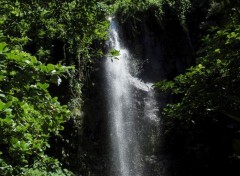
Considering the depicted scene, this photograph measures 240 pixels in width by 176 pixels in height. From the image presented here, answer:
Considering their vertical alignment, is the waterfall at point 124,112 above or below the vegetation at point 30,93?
above

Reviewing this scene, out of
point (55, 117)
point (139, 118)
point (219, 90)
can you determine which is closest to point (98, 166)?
point (139, 118)

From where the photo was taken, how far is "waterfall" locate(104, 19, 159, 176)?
9.13m

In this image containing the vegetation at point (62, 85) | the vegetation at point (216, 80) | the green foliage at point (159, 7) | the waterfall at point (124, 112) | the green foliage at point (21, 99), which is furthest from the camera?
the green foliage at point (159, 7)

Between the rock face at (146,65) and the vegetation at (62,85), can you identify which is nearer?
the vegetation at (62,85)

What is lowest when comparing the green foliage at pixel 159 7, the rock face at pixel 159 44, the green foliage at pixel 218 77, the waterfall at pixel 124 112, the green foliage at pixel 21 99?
the green foliage at pixel 21 99

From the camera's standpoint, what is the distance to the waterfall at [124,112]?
913cm

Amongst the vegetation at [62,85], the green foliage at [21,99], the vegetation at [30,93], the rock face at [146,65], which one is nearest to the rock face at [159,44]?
the rock face at [146,65]

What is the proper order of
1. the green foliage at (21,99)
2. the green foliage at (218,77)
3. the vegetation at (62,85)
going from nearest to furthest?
1. the green foliage at (21,99)
2. the vegetation at (62,85)
3. the green foliage at (218,77)

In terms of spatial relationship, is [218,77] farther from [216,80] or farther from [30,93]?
[30,93]

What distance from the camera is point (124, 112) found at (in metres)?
10.0

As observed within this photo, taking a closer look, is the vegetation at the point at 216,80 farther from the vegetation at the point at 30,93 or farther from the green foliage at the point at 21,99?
the green foliage at the point at 21,99

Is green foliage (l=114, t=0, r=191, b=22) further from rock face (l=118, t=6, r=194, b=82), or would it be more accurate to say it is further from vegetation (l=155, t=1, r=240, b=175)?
vegetation (l=155, t=1, r=240, b=175)

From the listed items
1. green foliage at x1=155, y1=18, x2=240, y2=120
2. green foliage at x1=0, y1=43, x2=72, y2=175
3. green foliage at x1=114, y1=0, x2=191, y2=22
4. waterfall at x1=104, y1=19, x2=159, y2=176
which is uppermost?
green foliage at x1=114, y1=0, x2=191, y2=22

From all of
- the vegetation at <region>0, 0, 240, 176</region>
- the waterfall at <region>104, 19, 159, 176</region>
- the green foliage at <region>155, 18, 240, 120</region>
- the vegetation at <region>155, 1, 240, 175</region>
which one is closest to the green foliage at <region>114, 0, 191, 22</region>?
the waterfall at <region>104, 19, 159, 176</region>
